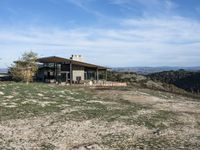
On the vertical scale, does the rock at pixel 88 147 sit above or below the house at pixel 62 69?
below

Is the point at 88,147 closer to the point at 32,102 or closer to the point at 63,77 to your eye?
the point at 32,102

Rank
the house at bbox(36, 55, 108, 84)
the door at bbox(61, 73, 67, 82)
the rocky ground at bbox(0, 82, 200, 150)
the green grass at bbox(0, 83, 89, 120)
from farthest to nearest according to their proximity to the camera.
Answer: the door at bbox(61, 73, 67, 82) < the house at bbox(36, 55, 108, 84) < the green grass at bbox(0, 83, 89, 120) < the rocky ground at bbox(0, 82, 200, 150)

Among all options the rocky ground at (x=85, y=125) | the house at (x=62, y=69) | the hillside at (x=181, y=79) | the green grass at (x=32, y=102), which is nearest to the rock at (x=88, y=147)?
the rocky ground at (x=85, y=125)

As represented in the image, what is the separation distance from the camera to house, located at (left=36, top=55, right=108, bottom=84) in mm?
76975

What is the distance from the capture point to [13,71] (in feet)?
260

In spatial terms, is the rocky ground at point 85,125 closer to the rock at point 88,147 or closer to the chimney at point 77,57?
the rock at point 88,147

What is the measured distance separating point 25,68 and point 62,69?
7323 mm

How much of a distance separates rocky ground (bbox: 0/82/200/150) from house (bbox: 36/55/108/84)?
31550 millimetres

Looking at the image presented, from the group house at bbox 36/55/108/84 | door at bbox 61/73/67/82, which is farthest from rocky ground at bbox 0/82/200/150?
door at bbox 61/73/67/82

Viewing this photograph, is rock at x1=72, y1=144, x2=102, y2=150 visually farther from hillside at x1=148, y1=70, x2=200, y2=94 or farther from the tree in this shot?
hillside at x1=148, y1=70, x2=200, y2=94

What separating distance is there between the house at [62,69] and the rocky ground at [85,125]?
3155 centimetres

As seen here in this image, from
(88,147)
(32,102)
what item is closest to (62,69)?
(32,102)

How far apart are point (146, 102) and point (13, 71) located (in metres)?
38.4

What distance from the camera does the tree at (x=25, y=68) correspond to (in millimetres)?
77562
